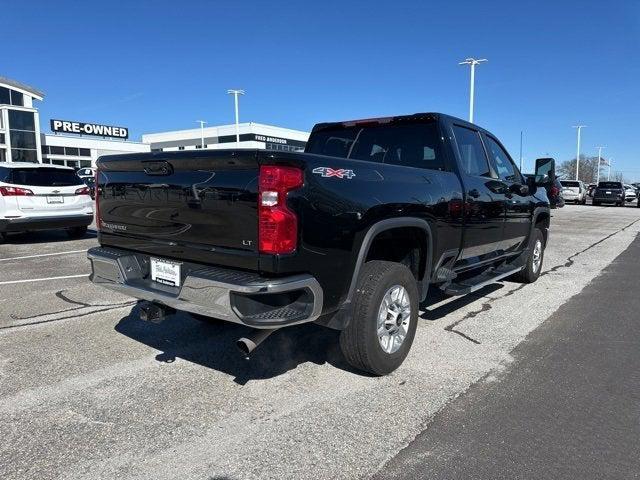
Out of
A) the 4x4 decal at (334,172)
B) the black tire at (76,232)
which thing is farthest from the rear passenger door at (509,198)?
the black tire at (76,232)

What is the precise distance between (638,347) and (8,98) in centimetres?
4550

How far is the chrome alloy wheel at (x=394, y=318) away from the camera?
3580 millimetres

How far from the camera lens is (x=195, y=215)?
10.4 ft

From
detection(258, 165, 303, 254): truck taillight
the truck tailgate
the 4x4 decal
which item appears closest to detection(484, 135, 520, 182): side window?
the 4x4 decal

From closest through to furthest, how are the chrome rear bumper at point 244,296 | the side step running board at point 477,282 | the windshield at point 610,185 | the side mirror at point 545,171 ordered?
1. the chrome rear bumper at point 244,296
2. the side step running board at point 477,282
3. the side mirror at point 545,171
4. the windshield at point 610,185

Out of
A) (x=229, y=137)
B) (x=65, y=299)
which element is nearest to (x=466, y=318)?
(x=65, y=299)

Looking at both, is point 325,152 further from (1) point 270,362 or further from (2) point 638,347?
(2) point 638,347

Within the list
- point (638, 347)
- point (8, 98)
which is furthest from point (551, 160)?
point (8, 98)

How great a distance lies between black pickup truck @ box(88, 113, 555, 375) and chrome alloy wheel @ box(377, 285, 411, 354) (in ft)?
0.04

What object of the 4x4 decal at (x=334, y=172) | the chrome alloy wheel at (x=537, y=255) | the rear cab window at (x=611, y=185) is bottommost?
the chrome alloy wheel at (x=537, y=255)

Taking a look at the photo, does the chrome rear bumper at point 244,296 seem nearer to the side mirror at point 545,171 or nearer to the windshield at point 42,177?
the side mirror at point 545,171

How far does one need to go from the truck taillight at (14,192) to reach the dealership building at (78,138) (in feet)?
26.6

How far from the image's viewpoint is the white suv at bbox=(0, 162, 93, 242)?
9.09 meters

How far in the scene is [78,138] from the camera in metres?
51.4
